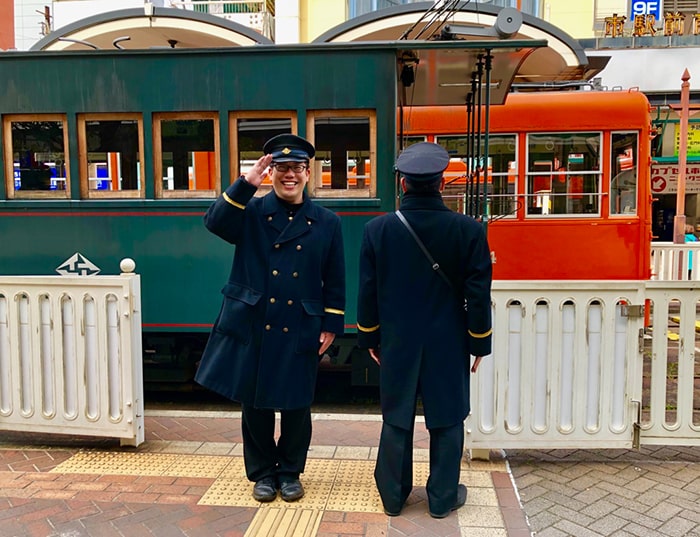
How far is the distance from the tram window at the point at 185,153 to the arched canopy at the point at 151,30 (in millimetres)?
5901

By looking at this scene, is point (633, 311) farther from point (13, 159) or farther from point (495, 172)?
point (13, 159)

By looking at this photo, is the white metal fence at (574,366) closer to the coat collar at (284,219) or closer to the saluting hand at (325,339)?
the saluting hand at (325,339)

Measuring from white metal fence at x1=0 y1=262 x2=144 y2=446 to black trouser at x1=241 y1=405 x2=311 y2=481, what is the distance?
1.05 meters

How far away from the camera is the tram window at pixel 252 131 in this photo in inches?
227

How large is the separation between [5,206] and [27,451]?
2.62m

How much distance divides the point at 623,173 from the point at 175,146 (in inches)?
206

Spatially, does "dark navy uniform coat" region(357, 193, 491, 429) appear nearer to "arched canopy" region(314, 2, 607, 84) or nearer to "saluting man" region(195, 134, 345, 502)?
"saluting man" region(195, 134, 345, 502)

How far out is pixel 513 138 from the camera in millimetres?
7797

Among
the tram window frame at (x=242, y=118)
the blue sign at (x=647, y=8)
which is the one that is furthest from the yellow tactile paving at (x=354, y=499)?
the blue sign at (x=647, y=8)

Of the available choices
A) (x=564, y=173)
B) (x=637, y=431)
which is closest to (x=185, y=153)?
(x=637, y=431)

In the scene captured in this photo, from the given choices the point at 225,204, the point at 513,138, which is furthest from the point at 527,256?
the point at 225,204

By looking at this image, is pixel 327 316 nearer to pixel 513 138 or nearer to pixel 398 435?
pixel 398 435

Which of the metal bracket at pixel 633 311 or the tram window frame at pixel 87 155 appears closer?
the metal bracket at pixel 633 311

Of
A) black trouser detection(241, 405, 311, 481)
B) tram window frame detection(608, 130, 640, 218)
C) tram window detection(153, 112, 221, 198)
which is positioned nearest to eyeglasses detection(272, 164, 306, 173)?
black trouser detection(241, 405, 311, 481)
